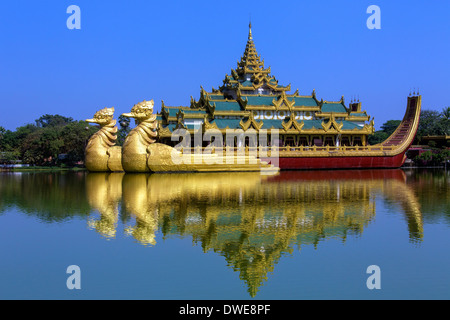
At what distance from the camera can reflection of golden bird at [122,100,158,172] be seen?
94.6 feet

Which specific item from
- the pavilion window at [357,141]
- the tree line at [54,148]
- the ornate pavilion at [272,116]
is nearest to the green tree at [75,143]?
the tree line at [54,148]

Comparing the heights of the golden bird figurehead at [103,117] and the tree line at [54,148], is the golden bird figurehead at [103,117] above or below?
above

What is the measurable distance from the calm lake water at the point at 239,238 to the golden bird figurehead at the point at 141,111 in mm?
11570

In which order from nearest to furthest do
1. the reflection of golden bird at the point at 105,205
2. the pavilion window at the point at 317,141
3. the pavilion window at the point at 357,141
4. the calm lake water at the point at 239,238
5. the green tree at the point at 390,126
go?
1. the calm lake water at the point at 239,238
2. the reflection of golden bird at the point at 105,205
3. the pavilion window at the point at 317,141
4. the pavilion window at the point at 357,141
5. the green tree at the point at 390,126

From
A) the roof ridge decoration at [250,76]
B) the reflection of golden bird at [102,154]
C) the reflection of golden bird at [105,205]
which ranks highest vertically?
the roof ridge decoration at [250,76]

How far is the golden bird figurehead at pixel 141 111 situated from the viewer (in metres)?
29.6

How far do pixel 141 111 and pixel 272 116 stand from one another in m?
12.2

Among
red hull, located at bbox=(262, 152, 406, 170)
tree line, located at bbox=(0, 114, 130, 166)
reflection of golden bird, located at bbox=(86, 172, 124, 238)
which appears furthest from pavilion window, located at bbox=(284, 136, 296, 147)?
reflection of golden bird, located at bbox=(86, 172, 124, 238)

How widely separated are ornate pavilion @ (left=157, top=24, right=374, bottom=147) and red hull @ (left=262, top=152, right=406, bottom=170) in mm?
1736

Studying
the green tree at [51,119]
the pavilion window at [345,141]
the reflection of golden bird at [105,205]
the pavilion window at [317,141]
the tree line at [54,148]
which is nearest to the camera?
the reflection of golden bird at [105,205]

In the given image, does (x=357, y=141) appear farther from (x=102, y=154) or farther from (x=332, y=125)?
(x=102, y=154)

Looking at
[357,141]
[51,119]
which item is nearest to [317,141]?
[357,141]
